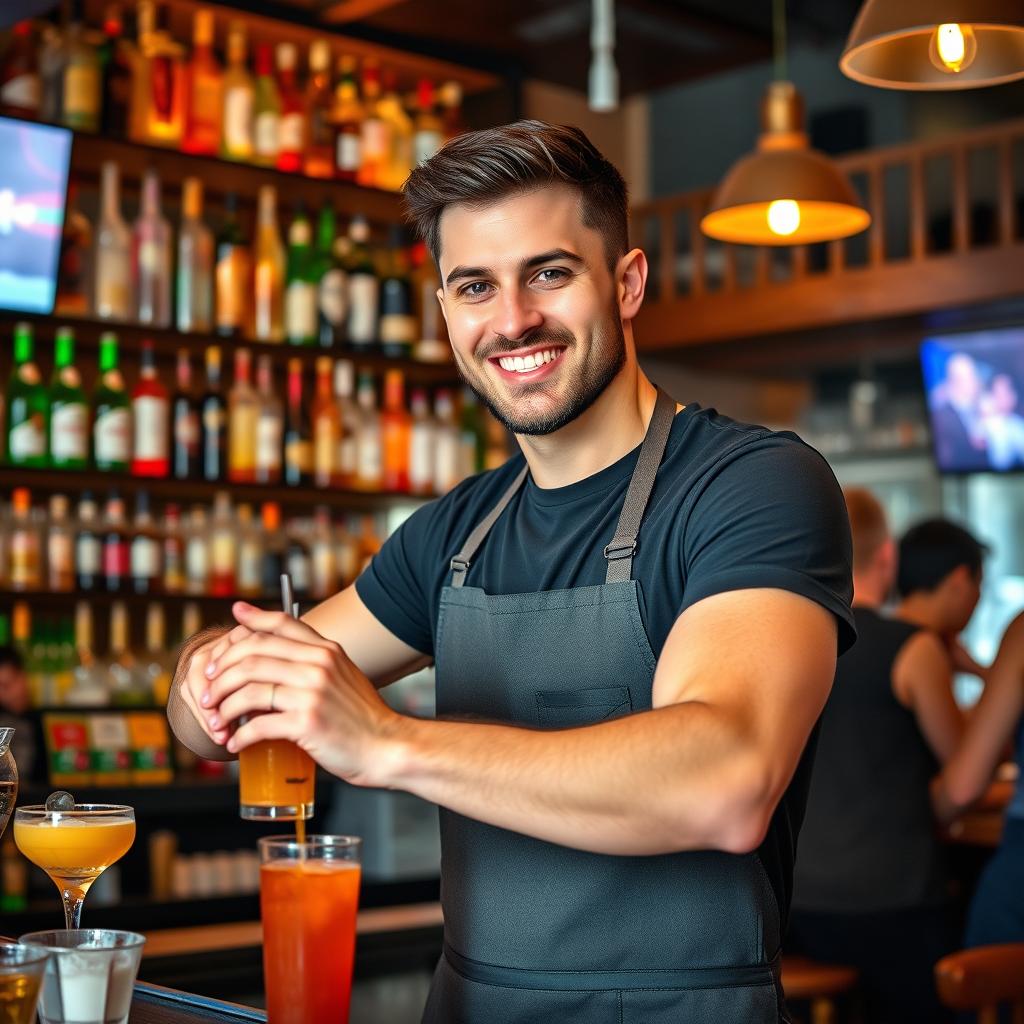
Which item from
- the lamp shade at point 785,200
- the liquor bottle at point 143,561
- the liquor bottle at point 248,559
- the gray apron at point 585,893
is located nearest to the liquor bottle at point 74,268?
the liquor bottle at point 143,561

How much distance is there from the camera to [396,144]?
4.54 meters

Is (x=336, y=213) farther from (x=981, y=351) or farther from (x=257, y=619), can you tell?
(x=257, y=619)

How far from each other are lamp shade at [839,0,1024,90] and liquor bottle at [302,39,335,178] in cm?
230

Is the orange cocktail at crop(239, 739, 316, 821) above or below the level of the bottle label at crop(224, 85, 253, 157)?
below

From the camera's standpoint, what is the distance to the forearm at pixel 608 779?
1.23 m

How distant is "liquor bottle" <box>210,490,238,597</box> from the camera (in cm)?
417

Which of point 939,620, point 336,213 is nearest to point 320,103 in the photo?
point 336,213

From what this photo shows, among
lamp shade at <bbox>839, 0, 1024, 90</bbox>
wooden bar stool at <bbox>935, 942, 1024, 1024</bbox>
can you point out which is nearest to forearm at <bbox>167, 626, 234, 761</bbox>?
wooden bar stool at <bbox>935, 942, 1024, 1024</bbox>

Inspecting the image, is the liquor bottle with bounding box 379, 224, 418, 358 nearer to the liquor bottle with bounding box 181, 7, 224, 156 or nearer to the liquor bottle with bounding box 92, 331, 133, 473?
the liquor bottle with bounding box 181, 7, 224, 156

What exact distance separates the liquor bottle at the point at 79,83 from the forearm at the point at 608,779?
3.10 m

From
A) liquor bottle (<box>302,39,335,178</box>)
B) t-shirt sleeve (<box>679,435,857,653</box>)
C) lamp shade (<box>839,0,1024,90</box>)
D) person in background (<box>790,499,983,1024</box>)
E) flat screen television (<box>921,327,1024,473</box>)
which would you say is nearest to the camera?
t-shirt sleeve (<box>679,435,857,653</box>)

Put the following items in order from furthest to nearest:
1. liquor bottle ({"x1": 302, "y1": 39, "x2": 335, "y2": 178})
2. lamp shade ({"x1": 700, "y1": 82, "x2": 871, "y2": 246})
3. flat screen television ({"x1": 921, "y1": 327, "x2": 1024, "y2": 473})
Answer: flat screen television ({"x1": 921, "y1": 327, "x2": 1024, "y2": 473}) → liquor bottle ({"x1": 302, "y1": 39, "x2": 335, "y2": 178}) → lamp shade ({"x1": 700, "y1": 82, "x2": 871, "y2": 246})

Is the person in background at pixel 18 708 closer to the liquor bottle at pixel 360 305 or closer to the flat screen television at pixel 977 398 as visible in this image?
the liquor bottle at pixel 360 305

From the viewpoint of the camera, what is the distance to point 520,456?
190cm
